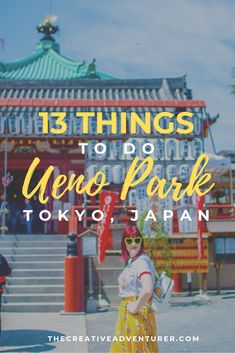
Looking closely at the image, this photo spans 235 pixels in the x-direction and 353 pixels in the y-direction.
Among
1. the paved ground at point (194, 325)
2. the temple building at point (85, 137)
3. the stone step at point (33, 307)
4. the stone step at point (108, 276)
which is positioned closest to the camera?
the paved ground at point (194, 325)

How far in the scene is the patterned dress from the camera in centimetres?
515

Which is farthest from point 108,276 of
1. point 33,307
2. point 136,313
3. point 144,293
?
point 144,293

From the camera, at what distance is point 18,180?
781 inches

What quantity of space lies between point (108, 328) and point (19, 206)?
11549mm

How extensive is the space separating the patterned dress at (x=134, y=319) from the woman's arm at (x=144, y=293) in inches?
2.6

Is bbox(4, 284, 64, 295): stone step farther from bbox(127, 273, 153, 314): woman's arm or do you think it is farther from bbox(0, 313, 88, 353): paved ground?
bbox(127, 273, 153, 314): woman's arm

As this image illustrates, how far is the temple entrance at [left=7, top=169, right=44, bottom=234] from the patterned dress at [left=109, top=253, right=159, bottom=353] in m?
13.4

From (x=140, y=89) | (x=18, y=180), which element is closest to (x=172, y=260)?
(x=18, y=180)

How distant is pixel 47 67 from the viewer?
27438 mm

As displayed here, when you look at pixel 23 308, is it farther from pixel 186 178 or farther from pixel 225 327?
pixel 186 178

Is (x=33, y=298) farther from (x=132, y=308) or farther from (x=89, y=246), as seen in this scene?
(x=132, y=308)

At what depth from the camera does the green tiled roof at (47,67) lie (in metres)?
25.9

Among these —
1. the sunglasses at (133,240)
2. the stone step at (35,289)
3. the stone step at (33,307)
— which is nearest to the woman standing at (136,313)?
the sunglasses at (133,240)

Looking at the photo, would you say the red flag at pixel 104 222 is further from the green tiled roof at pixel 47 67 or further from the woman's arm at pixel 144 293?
the green tiled roof at pixel 47 67
